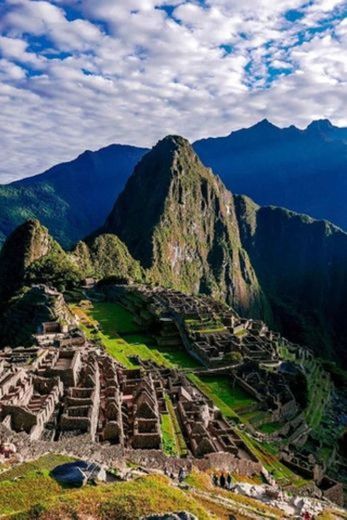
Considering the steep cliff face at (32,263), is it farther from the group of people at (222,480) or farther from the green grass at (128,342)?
the group of people at (222,480)

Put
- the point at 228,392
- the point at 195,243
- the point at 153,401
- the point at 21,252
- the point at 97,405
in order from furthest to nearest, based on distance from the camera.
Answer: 1. the point at 195,243
2. the point at 21,252
3. the point at 228,392
4. the point at 153,401
5. the point at 97,405

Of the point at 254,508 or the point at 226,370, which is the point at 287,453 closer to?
the point at 226,370

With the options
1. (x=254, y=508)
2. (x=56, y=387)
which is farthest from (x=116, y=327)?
(x=254, y=508)

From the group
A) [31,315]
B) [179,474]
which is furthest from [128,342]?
[179,474]

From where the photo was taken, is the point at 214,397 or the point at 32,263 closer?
the point at 214,397

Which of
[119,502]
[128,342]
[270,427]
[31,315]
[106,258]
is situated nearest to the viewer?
[119,502]

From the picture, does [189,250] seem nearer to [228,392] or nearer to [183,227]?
[183,227]

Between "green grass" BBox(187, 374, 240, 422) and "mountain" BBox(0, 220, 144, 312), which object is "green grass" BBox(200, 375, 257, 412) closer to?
"green grass" BBox(187, 374, 240, 422)

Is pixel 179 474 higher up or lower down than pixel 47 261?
lower down
